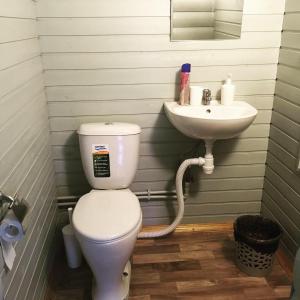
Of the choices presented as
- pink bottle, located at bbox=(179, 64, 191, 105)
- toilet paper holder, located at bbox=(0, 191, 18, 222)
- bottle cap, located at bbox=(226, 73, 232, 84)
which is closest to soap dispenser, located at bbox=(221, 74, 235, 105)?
bottle cap, located at bbox=(226, 73, 232, 84)

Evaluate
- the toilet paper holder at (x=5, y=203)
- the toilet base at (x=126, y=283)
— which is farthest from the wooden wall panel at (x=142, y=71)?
the toilet paper holder at (x=5, y=203)

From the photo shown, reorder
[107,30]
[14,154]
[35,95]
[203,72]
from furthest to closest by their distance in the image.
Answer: [203,72] < [107,30] < [35,95] < [14,154]

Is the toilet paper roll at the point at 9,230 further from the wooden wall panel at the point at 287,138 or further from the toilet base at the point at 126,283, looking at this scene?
the wooden wall panel at the point at 287,138

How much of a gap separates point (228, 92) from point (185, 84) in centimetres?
26

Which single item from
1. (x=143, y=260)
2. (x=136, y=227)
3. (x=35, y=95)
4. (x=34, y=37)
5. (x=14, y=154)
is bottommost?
(x=143, y=260)

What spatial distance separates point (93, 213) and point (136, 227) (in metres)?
0.23

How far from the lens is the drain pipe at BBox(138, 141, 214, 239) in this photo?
1.94m

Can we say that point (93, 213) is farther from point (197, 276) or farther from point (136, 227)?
point (197, 276)

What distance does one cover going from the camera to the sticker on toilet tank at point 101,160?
1846mm

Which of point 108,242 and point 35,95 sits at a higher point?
point 35,95

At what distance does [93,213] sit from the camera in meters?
1.60

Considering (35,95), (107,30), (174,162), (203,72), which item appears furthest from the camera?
(174,162)

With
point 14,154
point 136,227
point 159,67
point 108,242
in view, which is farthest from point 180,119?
point 14,154

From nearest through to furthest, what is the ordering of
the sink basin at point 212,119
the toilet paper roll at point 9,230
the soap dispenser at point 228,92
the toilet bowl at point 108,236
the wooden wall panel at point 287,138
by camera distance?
the toilet paper roll at point 9,230 < the toilet bowl at point 108,236 < the sink basin at point 212,119 < the wooden wall panel at point 287,138 < the soap dispenser at point 228,92
